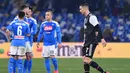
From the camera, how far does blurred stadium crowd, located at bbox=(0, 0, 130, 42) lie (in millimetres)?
32281

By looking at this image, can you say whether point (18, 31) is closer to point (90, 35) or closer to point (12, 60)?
point (12, 60)

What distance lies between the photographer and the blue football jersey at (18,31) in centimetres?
1492

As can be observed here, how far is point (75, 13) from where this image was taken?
33594 mm

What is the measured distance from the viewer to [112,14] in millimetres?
33594

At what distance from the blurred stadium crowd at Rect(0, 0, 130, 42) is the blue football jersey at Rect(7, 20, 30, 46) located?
1650 centimetres

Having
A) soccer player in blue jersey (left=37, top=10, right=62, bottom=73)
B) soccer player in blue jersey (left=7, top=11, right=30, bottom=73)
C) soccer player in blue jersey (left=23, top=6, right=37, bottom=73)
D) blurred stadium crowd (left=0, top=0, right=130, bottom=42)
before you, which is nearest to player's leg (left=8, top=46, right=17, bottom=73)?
soccer player in blue jersey (left=7, top=11, right=30, bottom=73)

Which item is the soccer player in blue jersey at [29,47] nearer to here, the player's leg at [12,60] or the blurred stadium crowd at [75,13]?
the player's leg at [12,60]

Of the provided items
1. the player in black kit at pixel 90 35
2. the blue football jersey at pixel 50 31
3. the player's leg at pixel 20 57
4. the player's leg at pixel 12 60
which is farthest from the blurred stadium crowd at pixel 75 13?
the player in black kit at pixel 90 35

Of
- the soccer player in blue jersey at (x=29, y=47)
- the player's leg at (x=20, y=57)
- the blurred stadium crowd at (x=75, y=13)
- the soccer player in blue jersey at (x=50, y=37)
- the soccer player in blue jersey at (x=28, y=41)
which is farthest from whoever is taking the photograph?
the blurred stadium crowd at (x=75, y=13)

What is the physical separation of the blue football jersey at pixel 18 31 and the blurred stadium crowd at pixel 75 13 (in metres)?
16.5

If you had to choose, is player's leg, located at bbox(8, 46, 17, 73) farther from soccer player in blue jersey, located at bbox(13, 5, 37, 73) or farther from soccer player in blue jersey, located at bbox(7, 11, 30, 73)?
soccer player in blue jersey, located at bbox(13, 5, 37, 73)

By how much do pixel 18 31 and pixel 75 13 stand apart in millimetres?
18827

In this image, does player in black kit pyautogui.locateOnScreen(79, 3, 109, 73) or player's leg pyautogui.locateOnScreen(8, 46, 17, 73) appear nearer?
player in black kit pyautogui.locateOnScreen(79, 3, 109, 73)

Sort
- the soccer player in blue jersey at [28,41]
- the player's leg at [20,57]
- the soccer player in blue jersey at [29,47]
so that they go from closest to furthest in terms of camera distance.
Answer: the player's leg at [20,57] < the soccer player in blue jersey at [28,41] < the soccer player in blue jersey at [29,47]
